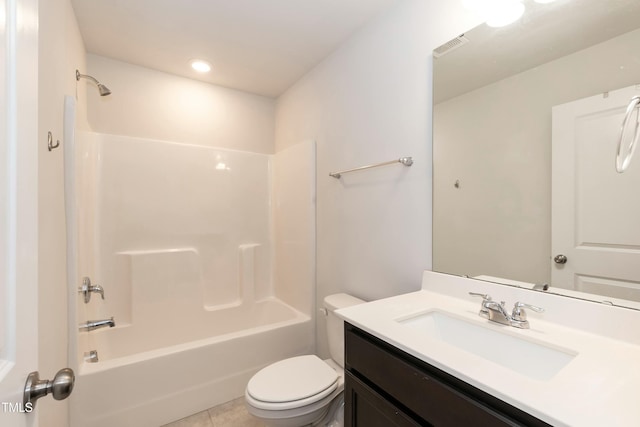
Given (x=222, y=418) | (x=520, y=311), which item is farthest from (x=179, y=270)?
(x=520, y=311)

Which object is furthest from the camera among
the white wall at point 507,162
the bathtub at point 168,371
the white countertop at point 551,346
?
the bathtub at point 168,371

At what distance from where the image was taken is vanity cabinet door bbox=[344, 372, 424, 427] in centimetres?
86

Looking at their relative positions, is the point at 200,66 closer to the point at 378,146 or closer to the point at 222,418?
the point at 378,146

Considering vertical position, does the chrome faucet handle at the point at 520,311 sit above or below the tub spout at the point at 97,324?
above

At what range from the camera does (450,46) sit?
129 centimetres

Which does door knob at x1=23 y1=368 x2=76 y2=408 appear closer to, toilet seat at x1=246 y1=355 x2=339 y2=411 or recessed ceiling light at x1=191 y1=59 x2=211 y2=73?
toilet seat at x1=246 y1=355 x2=339 y2=411

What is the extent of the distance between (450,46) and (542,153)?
2.08 feet

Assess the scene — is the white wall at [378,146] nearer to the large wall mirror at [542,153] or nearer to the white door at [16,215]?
the large wall mirror at [542,153]

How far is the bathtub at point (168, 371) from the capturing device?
153cm

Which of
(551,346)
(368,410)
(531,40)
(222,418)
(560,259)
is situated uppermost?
(531,40)

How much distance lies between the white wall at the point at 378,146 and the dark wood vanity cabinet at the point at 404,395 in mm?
571

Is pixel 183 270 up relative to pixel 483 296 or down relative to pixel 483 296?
down

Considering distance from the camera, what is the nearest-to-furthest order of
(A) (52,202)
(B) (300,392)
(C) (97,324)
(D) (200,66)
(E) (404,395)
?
(E) (404,395)
(A) (52,202)
(B) (300,392)
(C) (97,324)
(D) (200,66)

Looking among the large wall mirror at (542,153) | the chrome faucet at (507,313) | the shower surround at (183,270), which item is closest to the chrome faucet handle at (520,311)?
the chrome faucet at (507,313)
